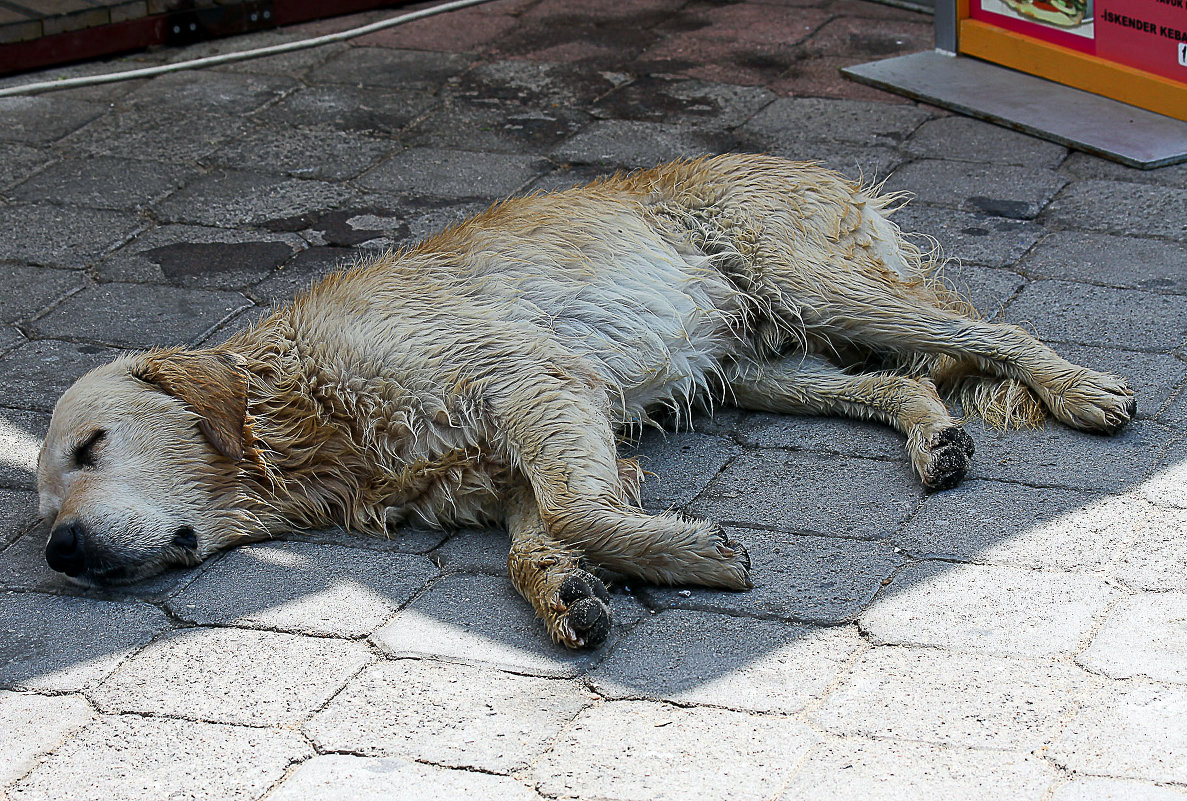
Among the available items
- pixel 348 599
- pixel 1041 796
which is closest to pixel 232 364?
pixel 348 599

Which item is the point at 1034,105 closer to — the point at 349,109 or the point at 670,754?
the point at 349,109

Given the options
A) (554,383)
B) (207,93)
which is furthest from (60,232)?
(554,383)

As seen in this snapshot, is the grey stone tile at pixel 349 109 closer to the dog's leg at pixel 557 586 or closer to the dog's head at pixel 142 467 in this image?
the dog's head at pixel 142 467

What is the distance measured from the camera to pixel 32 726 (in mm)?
3125

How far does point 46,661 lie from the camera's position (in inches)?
133

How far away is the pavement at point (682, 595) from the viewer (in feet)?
9.41

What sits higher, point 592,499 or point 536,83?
point 536,83

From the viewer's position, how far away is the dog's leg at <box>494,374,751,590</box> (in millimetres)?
3477

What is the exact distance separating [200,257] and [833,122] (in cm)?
323

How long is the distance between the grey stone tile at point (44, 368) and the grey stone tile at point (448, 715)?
2117 millimetres

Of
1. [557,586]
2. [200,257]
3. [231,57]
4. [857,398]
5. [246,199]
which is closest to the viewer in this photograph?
[557,586]

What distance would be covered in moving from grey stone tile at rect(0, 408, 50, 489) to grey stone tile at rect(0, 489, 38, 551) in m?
0.05

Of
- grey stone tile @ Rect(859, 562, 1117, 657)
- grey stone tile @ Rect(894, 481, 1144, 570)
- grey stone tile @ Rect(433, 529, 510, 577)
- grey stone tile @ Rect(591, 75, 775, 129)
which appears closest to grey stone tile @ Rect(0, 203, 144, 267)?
grey stone tile @ Rect(591, 75, 775, 129)

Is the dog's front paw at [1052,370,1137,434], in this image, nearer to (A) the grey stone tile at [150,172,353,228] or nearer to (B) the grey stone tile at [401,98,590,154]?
(B) the grey stone tile at [401,98,590,154]
